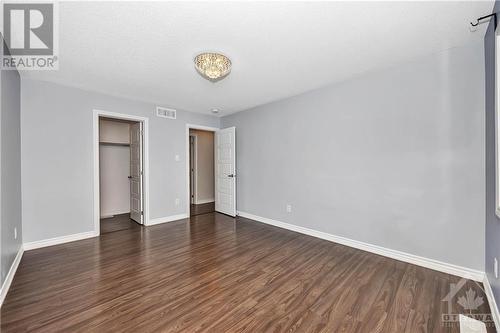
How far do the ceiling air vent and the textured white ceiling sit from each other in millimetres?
1151

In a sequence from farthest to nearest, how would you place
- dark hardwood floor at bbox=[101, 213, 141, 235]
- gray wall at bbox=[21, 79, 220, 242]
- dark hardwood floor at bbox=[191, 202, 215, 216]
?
dark hardwood floor at bbox=[191, 202, 215, 216], dark hardwood floor at bbox=[101, 213, 141, 235], gray wall at bbox=[21, 79, 220, 242]

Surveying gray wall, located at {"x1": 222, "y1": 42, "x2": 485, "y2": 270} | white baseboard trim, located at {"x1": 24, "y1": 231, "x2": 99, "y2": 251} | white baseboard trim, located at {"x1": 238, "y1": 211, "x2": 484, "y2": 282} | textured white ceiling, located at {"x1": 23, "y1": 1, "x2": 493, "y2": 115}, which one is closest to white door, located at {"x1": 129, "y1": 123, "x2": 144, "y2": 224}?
white baseboard trim, located at {"x1": 24, "y1": 231, "x2": 99, "y2": 251}

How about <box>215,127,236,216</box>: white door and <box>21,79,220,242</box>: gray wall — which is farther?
<box>215,127,236,216</box>: white door

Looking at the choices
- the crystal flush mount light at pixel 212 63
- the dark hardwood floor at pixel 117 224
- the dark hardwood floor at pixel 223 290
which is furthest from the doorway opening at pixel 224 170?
the crystal flush mount light at pixel 212 63

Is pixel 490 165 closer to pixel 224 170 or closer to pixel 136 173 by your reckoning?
pixel 224 170

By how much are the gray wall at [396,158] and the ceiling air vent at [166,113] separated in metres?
2.16

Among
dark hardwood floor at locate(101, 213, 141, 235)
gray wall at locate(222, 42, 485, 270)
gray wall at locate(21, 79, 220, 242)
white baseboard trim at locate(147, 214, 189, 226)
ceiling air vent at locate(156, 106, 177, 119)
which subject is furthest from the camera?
ceiling air vent at locate(156, 106, 177, 119)

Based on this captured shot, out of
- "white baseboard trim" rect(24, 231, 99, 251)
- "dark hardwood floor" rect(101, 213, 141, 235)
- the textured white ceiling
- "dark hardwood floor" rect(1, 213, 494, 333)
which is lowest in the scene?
"dark hardwood floor" rect(1, 213, 494, 333)

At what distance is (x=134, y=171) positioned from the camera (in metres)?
4.48

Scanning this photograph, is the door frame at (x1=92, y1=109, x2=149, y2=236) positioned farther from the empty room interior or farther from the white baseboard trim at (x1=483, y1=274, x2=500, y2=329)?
the white baseboard trim at (x1=483, y1=274, x2=500, y2=329)

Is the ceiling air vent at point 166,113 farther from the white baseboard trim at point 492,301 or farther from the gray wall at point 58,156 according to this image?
the white baseboard trim at point 492,301

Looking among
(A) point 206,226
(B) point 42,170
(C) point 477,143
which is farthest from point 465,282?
(B) point 42,170

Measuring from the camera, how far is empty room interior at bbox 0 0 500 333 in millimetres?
1721

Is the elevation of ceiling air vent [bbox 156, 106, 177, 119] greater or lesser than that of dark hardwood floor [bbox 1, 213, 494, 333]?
greater
